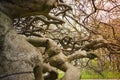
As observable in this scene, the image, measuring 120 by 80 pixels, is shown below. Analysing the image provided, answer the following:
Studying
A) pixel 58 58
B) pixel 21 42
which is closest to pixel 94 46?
pixel 58 58

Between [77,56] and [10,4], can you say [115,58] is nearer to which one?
[77,56]

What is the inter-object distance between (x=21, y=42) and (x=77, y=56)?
0.91 m

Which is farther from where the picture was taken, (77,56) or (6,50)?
(77,56)

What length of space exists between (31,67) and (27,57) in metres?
0.07

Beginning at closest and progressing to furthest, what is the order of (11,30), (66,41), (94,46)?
(11,30)
(94,46)
(66,41)

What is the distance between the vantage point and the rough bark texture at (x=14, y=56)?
188cm

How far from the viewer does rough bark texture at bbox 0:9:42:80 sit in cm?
188

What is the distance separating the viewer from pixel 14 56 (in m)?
1.89

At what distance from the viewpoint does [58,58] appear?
101 inches

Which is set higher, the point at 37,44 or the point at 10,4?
the point at 10,4

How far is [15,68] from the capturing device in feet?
6.16

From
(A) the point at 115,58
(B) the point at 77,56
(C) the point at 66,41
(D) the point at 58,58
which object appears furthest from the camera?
(A) the point at 115,58

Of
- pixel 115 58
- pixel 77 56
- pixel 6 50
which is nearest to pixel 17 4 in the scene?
pixel 6 50

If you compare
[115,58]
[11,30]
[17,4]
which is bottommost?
[115,58]
